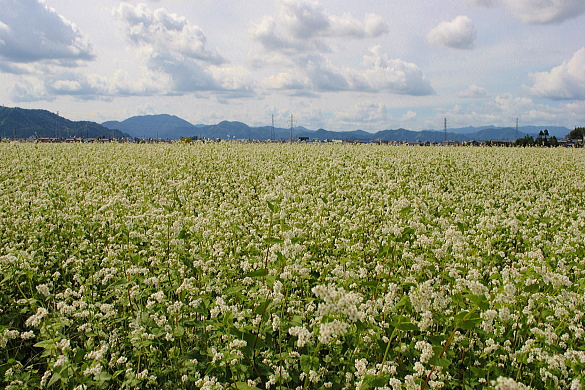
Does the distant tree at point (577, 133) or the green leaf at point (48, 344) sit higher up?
the distant tree at point (577, 133)

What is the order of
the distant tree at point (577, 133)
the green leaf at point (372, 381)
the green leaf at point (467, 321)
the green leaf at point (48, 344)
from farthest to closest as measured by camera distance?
the distant tree at point (577, 133), the green leaf at point (48, 344), the green leaf at point (372, 381), the green leaf at point (467, 321)

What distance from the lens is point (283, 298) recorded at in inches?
173

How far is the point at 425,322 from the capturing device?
12.6 feet

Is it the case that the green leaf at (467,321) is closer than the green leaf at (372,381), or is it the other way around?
the green leaf at (467,321)

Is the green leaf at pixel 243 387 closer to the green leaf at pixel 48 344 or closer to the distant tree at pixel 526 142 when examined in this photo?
the green leaf at pixel 48 344

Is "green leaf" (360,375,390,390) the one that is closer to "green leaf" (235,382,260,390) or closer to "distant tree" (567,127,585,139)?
"green leaf" (235,382,260,390)

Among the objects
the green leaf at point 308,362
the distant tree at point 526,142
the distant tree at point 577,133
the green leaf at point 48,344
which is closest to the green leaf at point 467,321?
the green leaf at point 308,362

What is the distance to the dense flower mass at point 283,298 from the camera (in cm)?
360

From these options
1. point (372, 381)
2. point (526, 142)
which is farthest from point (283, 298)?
point (526, 142)

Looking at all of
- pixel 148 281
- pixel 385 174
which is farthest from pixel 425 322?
pixel 385 174

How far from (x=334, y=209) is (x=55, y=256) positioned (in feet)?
21.3

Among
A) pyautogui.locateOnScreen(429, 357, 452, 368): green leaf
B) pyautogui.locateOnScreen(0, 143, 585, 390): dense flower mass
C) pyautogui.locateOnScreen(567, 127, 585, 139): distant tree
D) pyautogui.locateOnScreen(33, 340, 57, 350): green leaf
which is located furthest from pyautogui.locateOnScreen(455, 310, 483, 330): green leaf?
pyautogui.locateOnScreen(567, 127, 585, 139): distant tree

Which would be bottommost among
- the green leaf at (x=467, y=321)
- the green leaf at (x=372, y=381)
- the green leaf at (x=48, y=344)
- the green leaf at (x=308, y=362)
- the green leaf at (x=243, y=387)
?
the green leaf at (x=243, y=387)

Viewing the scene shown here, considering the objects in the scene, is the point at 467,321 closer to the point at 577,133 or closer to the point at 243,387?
the point at 243,387
